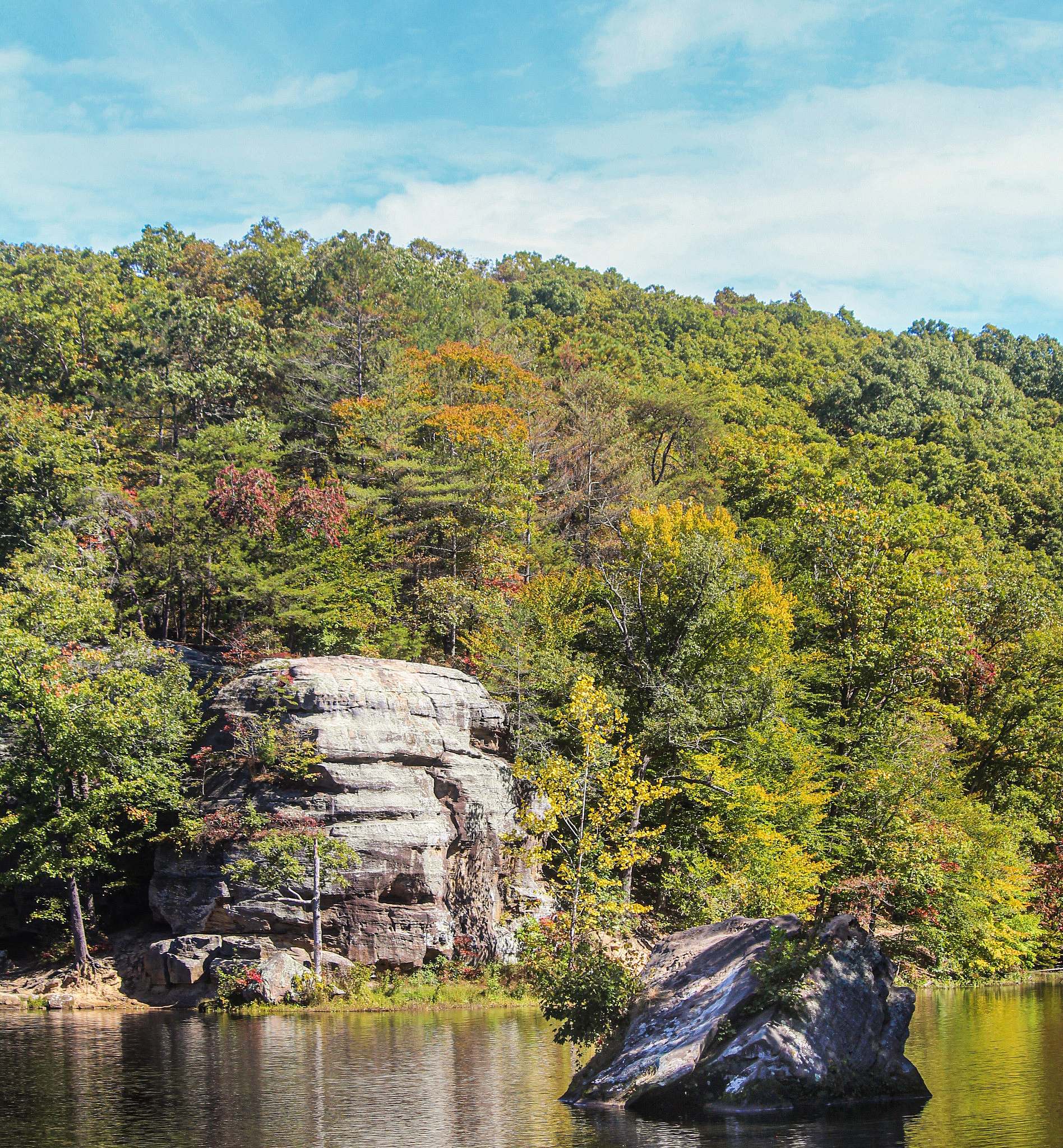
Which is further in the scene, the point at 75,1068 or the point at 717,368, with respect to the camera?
the point at 717,368

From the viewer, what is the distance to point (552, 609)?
37.8m

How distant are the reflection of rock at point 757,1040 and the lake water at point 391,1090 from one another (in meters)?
0.56

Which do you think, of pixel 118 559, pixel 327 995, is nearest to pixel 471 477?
pixel 118 559

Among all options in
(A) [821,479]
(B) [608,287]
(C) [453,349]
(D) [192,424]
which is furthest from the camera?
(B) [608,287]

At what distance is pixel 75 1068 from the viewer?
19.1m

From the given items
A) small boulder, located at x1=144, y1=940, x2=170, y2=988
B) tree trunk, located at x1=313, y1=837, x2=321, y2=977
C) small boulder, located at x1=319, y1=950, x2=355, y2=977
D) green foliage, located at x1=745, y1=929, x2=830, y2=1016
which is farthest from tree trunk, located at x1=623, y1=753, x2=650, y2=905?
small boulder, located at x1=144, y1=940, x2=170, y2=988

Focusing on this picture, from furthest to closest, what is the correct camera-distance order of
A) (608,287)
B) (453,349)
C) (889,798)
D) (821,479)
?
(608,287) < (453,349) < (821,479) < (889,798)

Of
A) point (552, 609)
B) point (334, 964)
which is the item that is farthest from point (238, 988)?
point (552, 609)

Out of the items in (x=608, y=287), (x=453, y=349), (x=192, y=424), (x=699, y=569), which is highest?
(x=608, y=287)

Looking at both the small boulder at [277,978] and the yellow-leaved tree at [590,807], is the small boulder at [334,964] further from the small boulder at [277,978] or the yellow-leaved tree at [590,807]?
the yellow-leaved tree at [590,807]

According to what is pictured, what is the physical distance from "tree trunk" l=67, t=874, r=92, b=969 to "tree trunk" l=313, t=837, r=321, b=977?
6865mm

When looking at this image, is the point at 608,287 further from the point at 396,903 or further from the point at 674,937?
the point at 674,937

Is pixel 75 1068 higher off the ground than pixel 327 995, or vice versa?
pixel 75 1068

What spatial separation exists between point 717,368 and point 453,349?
111 ft
